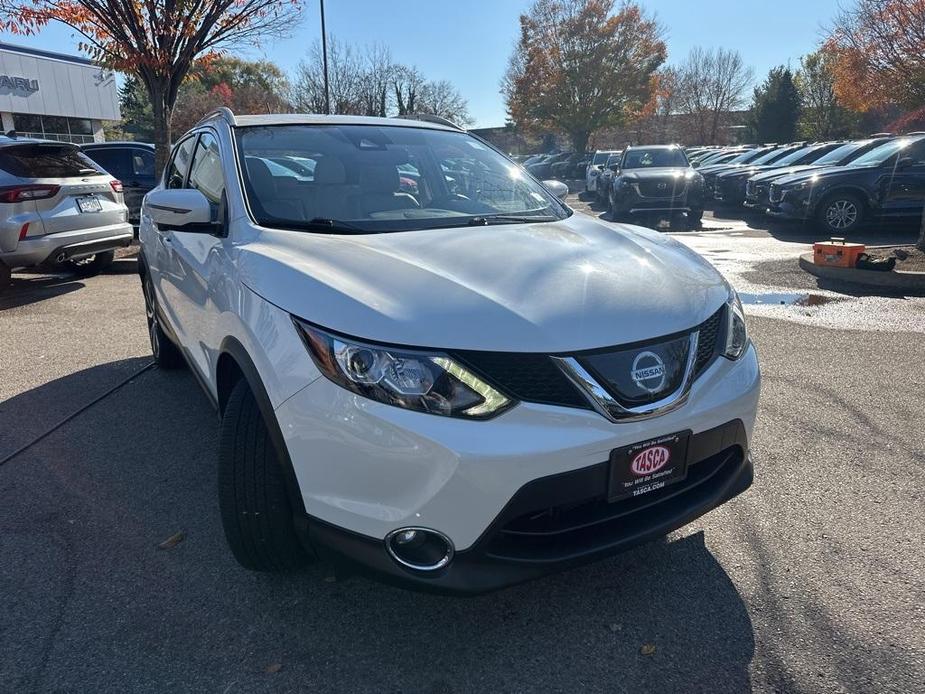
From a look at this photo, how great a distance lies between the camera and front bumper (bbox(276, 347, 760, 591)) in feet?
6.12

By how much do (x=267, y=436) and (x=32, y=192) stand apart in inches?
268

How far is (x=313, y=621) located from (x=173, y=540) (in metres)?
0.85

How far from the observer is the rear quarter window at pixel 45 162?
742cm

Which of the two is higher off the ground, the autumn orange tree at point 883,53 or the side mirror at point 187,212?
the autumn orange tree at point 883,53

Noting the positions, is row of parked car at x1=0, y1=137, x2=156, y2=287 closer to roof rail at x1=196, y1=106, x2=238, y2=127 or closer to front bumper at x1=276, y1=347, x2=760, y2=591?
roof rail at x1=196, y1=106, x2=238, y2=127

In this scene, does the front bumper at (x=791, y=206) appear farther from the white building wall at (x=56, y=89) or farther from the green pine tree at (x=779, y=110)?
the green pine tree at (x=779, y=110)

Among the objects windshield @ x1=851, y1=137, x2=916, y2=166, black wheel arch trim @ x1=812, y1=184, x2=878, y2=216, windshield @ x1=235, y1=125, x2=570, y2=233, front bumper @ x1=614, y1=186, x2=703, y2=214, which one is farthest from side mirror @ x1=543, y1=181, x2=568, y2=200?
front bumper @ x1=614, y1=186, x2=703, y2=214

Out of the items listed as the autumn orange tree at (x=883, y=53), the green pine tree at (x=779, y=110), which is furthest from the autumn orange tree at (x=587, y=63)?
the autumn orange tree at (x=883, y=53)

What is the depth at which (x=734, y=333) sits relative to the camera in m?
2.46

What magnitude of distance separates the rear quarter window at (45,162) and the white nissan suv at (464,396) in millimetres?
6034

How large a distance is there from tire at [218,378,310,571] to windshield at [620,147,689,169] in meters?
15.0

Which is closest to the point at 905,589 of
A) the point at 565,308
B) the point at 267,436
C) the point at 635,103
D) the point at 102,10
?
the point at 565,308

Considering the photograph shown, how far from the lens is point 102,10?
942 centimetres

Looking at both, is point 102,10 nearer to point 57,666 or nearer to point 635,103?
point 57,666
